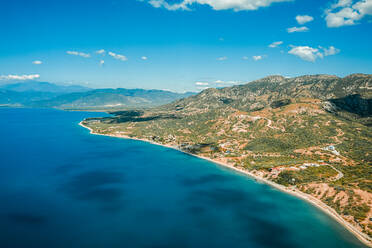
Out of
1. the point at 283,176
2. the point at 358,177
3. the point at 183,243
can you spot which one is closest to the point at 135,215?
the point at 183,243

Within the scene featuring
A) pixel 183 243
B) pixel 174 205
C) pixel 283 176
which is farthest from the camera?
pixel 283 176

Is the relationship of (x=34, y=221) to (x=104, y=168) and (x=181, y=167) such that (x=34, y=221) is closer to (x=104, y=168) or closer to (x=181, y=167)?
(x=104, y=168)

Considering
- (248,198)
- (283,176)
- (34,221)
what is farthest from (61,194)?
(283,176)

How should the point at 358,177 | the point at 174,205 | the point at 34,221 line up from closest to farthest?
the point at 34,221
the point at 174,205
the point at 358,177

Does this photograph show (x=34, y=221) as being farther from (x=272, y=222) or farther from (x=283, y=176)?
(x=283, y=176)

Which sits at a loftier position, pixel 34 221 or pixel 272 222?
pixel 34 221

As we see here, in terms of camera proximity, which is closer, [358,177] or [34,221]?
[34,221]
